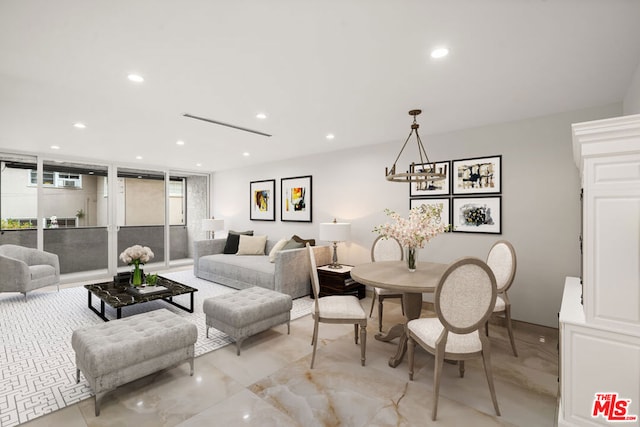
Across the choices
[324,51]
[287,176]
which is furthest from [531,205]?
[287,176]

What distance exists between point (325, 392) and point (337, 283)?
2.23 meters

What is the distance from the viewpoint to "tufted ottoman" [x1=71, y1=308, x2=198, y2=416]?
203cm

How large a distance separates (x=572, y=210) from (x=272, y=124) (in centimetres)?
359

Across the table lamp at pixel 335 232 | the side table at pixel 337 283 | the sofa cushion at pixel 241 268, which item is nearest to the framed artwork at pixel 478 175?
the table lamp at pixel 335 232

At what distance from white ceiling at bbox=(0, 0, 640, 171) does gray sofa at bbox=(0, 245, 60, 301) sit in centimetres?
200

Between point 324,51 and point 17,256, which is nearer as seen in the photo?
point 324,51

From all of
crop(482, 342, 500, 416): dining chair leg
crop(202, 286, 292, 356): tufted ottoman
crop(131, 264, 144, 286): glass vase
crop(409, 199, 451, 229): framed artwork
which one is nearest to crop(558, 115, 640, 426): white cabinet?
crop(482, 342, 500, 416): dining chair leg

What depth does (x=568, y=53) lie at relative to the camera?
2.06 m

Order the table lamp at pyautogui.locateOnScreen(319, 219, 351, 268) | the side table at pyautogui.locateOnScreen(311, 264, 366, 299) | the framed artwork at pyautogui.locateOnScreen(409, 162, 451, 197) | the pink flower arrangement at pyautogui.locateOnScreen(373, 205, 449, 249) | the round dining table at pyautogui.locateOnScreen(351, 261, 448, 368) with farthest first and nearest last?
the table lamp at pyautogui.locateOnScreen(319, 219, 351, 268), the side table at pyautogui.locateOnScreen(311, 264, 366, 299), the framed artwork at pyautogui.locateOnScreen(409, 162, 451, 197), the pink flower arrangement at pyautogui.locateOnScreen(373, 205, 449, 249), the round dining table at pyautogui.locateOnScreen(351, 261, 448, 368)

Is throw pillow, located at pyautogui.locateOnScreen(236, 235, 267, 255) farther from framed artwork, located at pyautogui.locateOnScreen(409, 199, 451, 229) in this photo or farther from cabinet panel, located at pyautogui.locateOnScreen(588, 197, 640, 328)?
cabinet panel, located at pyautogui.locateOnScreen(588, 197, 640, 328)

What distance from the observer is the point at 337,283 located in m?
4.44

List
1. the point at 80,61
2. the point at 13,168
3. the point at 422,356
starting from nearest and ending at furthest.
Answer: the point at 80,61 → the point at 422,356 → the point at 13,168

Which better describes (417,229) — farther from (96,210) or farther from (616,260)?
(96,210)

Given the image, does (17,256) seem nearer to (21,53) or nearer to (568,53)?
(21,53)
